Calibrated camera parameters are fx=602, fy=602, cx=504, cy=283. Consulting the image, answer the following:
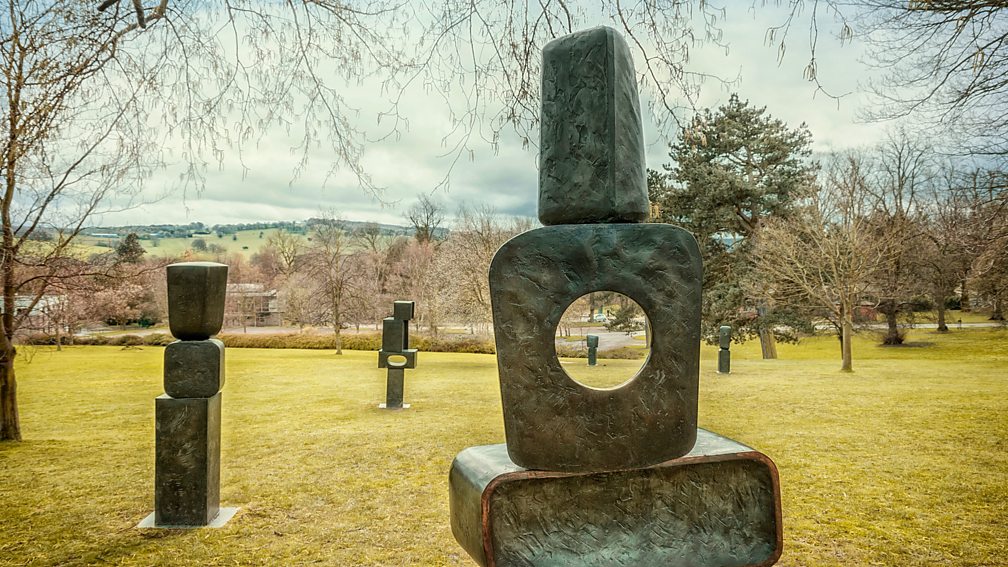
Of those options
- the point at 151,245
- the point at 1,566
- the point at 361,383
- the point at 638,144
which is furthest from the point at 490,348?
the point at 638,144

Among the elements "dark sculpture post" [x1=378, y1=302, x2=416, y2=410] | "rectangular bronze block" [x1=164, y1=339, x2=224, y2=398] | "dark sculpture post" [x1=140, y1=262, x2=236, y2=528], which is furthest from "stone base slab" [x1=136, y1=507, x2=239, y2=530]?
"dark sculpture post" [x1=378, y1=302, x2=416, y2=410]

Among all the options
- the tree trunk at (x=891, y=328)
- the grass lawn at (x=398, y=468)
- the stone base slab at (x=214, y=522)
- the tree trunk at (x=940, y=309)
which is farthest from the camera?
the tree trunk at (x=891, y=328)

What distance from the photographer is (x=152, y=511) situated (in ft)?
15.8

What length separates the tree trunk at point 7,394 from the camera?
6605 mm

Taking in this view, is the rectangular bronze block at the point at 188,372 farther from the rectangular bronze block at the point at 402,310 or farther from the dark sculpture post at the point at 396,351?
the rectangular bronze block at the point at 402,310

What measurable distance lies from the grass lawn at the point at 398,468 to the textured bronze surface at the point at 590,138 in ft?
8.79

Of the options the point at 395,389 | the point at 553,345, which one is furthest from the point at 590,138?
the point at 395,389

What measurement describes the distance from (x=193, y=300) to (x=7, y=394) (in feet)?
13.5

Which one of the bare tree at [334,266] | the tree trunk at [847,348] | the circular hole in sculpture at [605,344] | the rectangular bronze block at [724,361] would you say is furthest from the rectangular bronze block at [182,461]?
the bare tree at [334,266]

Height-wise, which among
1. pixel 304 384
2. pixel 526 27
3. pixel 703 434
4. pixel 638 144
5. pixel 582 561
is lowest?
pixel 304 384

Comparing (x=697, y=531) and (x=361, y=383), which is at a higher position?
(x=697, y=531)

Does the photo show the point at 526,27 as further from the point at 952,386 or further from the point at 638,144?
the point at 952,386

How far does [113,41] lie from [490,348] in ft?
63.4

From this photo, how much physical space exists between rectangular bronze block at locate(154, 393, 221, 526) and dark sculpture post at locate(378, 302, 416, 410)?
5.06m
